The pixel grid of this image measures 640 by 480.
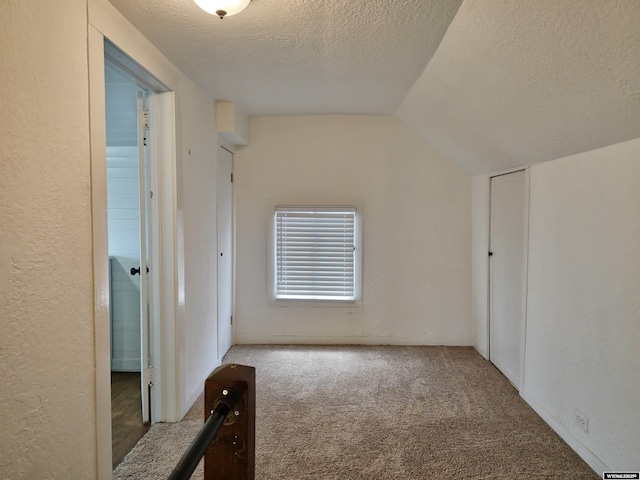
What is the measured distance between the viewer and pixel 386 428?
2514 millimetres

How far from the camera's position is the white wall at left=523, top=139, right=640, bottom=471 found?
1.83m

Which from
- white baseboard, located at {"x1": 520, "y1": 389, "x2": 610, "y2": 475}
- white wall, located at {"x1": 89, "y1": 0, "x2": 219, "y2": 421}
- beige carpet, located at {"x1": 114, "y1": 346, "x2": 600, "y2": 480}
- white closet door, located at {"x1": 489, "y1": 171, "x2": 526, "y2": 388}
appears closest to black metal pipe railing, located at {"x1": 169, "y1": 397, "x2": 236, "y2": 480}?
beige carpet, located at {"x1": 114, "y1": 346, "x2": 600, "y2": 480}

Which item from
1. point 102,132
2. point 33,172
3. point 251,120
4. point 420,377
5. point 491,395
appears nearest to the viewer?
point 33,172

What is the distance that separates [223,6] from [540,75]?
1.50 metres

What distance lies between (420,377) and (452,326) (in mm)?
970

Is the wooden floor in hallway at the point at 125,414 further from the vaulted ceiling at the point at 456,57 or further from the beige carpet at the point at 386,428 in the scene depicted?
the vaulted ceiling at the point at 456,57

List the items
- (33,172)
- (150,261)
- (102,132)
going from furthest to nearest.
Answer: (150,261) → (102,132) → (33,172)

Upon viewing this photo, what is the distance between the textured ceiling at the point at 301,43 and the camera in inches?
72.1

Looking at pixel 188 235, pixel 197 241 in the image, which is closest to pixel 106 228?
pixel 188 235

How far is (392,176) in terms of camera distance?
157 inches

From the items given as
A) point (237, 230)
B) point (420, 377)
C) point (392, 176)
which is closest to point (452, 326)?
point (420, 377)

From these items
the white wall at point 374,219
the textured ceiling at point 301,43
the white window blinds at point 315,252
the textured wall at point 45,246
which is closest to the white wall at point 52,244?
the textured wall at point 45,246

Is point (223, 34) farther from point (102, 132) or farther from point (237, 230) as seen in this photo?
point (237, 230)

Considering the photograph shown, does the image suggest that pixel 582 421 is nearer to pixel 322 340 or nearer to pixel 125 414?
pixel 322 340
